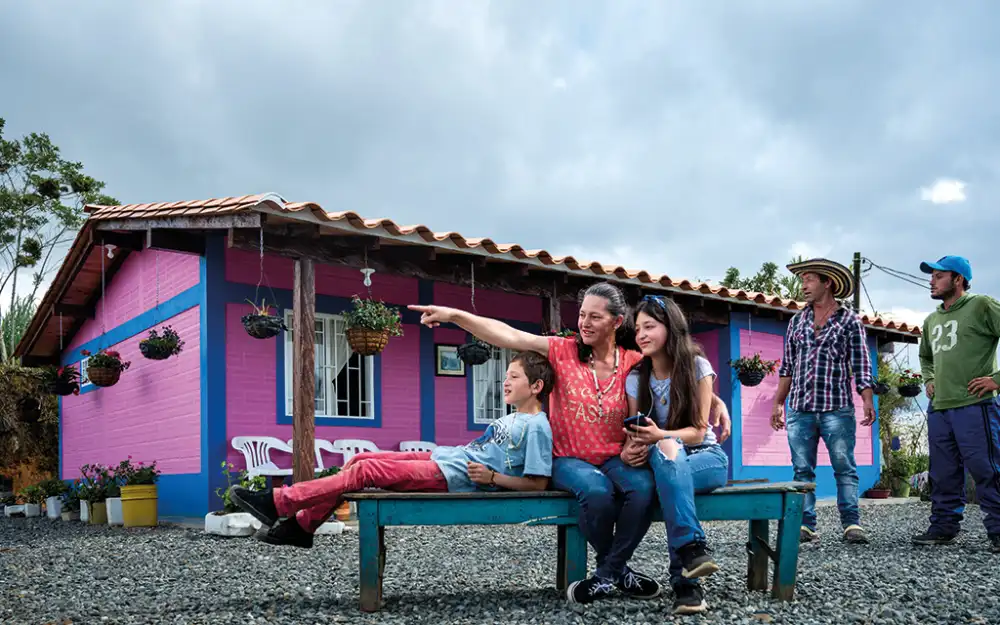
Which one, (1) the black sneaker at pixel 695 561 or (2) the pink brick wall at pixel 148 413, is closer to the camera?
(1) the black sneaker at pixel 695 561

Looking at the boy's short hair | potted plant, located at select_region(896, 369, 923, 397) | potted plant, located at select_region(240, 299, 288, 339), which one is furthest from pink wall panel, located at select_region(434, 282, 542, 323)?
the boy's short hair

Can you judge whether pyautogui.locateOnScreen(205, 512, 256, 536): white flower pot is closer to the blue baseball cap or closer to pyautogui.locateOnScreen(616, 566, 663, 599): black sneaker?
pyautogui.locateOnScreen(616, 566, 663, 599): black sneaker

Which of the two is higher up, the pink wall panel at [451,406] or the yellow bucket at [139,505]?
the pink wall panel at [451,406]

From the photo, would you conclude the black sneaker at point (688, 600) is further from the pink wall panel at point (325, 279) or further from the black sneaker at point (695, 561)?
the pink wall panel at point (325, 279)

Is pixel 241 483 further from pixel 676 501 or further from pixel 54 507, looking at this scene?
pixel 676 501

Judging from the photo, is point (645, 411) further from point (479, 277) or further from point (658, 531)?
point (479, 277)

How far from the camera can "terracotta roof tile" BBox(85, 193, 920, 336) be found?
7.47m

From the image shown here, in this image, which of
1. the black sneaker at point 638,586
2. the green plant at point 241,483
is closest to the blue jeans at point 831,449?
the black sneaker at point 638,586

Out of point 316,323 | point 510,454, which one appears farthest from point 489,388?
point 510,454

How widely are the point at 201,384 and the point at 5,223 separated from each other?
17.7 m

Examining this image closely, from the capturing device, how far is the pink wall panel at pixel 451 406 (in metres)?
10.6

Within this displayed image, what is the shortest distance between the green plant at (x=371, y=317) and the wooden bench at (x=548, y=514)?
187 inches

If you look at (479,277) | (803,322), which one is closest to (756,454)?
(479,277)

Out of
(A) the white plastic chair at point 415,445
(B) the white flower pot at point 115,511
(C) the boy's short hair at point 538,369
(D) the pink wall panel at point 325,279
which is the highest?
(D) the pink wall panel at point 325,279
